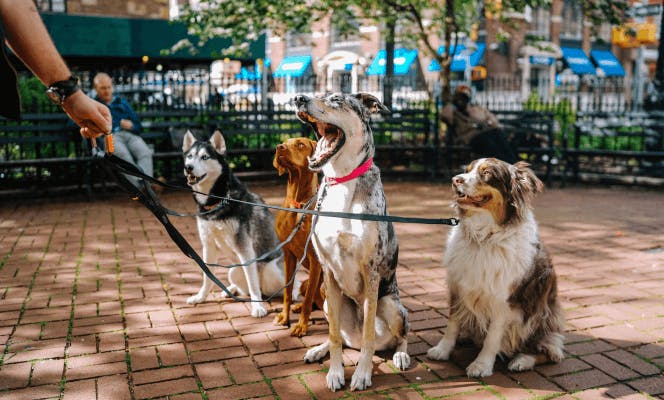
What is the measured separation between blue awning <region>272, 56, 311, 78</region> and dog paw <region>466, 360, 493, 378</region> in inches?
1239

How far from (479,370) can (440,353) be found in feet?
1.00

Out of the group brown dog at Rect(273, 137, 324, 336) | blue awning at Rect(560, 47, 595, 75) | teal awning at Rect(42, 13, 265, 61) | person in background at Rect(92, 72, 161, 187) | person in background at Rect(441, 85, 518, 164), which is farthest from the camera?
blue awning at Rect(560, 47, 595, 75)

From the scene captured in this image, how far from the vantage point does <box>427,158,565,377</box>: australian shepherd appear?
3260 mm

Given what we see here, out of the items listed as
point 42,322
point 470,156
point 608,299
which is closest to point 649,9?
point 470,156

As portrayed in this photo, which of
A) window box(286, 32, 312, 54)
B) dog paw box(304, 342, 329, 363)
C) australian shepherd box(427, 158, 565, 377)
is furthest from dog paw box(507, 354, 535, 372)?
window box(286, 32, 312, 54)

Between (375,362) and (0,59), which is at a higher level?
(0,59)

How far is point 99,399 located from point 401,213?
19.1 feet

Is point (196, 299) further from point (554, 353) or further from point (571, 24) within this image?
point (571, 24)

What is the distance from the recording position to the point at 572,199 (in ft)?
32.0

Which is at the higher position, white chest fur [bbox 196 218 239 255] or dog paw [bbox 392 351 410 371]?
white chest fur [bbox 196 218 239 255]

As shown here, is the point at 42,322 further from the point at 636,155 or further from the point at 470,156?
the point at 636,155

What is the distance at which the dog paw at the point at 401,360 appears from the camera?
3521 mm

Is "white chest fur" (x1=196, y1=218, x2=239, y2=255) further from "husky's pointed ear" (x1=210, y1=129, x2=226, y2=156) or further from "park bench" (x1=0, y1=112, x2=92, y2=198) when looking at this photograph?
"park bench" (x1=0, y1=112, x2=92, y2=198)

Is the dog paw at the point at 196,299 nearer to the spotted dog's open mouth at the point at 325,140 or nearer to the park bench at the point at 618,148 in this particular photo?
the spotted dog's open mouth at the point at 325,140
